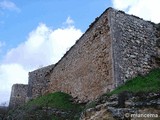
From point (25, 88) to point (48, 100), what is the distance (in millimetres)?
12534

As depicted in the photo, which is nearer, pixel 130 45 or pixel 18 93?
pixel 130 45

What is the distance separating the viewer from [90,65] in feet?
42.0

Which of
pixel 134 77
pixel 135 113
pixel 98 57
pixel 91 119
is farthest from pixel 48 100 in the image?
pixel 135 113

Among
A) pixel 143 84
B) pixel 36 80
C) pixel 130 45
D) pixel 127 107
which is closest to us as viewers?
pixel 127 107

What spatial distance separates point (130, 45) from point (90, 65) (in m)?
1.93

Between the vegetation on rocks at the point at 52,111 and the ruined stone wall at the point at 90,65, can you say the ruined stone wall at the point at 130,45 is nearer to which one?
the ruined stone wall at the point at 90,65

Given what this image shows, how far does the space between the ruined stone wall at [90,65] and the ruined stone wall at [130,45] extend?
0.30 metres

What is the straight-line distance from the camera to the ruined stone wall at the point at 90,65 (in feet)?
38.3

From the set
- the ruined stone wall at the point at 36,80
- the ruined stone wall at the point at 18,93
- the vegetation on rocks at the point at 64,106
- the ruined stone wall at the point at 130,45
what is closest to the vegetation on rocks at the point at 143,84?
the vegetation on rocks at the point at 64,106

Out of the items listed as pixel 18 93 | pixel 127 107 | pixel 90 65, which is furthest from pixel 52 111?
pixel 18 93

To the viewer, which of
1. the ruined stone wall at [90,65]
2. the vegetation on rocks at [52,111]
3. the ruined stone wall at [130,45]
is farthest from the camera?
the vegetation on rocks at [52,111]

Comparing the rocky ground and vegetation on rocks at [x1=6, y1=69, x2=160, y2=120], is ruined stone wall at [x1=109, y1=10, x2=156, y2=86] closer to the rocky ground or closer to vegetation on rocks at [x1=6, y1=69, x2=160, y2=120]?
vegetation on rocks at [x1=6, y1=69, x2=160, y2=120]

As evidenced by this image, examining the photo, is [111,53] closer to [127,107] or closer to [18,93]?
[127,107]

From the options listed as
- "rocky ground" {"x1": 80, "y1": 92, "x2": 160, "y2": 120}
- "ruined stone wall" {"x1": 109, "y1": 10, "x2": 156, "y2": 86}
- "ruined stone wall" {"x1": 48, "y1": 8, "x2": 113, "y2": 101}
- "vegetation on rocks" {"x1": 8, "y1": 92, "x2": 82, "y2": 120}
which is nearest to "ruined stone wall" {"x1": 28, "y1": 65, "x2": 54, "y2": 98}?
"ruined stone wall" {"x1": 48, "y1": 8, "x2": 113, "y2": 101}
